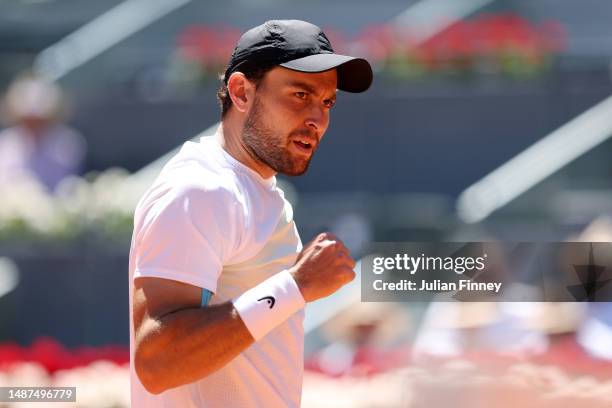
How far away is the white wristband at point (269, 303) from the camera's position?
73.9 inches

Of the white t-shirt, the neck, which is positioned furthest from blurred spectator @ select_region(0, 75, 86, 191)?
the white t-shirt

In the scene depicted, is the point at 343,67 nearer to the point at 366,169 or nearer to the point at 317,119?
the point at 317,119

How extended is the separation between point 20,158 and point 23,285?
1.55 m

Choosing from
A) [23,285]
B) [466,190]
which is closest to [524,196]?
[466,190]

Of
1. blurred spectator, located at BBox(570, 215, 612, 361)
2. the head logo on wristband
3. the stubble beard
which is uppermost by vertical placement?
blurred spectator, located at BBox(570, 215, 612, 361)

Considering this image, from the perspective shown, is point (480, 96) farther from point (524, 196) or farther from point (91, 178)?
point (91, 178)

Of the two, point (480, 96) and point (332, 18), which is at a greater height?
point (332, 18)

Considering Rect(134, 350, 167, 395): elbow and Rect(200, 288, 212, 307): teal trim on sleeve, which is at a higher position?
Rect(200, 288, 212, 307): teal trim on sleeve

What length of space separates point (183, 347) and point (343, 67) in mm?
A: 712

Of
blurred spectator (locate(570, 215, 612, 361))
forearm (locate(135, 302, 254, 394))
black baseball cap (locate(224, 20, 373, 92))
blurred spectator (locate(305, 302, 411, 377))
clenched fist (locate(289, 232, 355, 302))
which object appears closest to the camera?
forearm (locate(135, 302, 254, 394))

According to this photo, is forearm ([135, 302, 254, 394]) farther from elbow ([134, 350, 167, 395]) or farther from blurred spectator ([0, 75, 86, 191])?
blurred spectator ([0, 75, 86, 191])

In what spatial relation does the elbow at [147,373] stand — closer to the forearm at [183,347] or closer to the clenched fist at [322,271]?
the forearm at [183,347]

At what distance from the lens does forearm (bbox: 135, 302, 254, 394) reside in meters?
1.80

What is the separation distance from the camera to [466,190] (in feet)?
21.1
